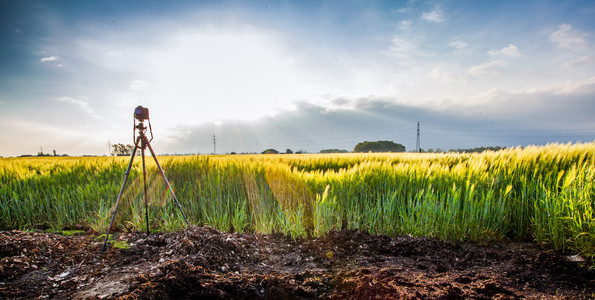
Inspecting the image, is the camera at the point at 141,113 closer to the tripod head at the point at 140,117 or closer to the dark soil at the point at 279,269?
the tripod head at the point at 140,117

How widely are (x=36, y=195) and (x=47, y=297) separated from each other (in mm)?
4608

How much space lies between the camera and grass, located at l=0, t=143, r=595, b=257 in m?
3.97

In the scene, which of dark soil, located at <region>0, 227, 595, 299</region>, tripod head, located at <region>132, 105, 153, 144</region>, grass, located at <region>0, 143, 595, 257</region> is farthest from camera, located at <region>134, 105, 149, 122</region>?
grass, located at <region>0, 143, 595, 257</region>

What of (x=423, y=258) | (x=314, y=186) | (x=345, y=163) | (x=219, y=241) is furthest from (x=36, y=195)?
(x=345, y=163)

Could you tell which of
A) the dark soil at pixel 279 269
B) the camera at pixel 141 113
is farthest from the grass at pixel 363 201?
the camera at pixel 141 113

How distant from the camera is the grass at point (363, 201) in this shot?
13.0ft

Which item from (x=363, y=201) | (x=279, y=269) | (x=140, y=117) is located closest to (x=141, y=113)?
(x=140, y=117)

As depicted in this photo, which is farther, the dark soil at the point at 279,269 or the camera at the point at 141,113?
the camera at the point at 141,113

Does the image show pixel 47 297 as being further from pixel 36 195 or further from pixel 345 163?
pixel 345 163

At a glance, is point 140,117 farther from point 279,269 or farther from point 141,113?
point 279,269

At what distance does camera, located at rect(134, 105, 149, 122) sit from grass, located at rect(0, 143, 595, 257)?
1.74 meters

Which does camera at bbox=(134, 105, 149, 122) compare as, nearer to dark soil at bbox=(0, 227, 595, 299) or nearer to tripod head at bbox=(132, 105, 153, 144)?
tripod head at bbox=(132, 105, 153, 144)

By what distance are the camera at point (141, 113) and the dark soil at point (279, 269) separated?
1.56 m

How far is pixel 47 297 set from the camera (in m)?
2.76
